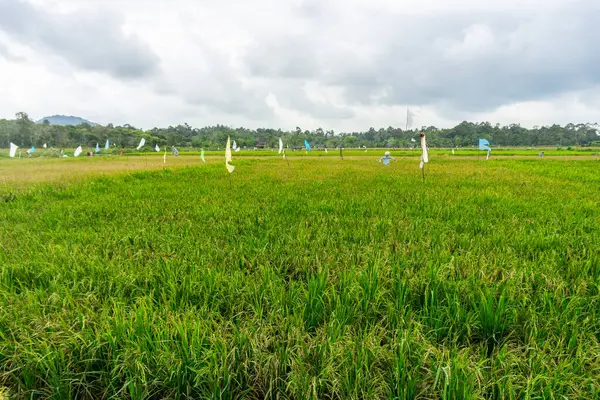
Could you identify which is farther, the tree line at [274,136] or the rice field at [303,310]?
the tree line at [274,136]

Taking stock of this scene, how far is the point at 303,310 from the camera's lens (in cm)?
206

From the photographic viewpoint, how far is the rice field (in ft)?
5.03

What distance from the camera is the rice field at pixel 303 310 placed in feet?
5.03

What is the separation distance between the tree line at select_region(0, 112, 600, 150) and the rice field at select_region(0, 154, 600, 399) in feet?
130

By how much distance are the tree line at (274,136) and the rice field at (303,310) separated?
3950 centimetres

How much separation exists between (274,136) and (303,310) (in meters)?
102

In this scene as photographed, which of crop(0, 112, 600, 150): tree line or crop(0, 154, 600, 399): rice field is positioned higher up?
crop(0, 112, 600, 150): tree line

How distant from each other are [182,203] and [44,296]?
4.12m

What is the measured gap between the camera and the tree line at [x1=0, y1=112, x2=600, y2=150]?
40.9 metres

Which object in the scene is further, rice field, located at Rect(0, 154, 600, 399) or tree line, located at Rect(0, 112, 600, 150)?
tree line, located at Rect(0, 112, 600, 150)

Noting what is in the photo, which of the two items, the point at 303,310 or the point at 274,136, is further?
the point at 274,136

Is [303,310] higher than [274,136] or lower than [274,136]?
lower

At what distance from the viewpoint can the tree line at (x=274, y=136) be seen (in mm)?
40941

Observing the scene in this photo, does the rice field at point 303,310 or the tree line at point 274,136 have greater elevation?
the tree line at point 274,136
